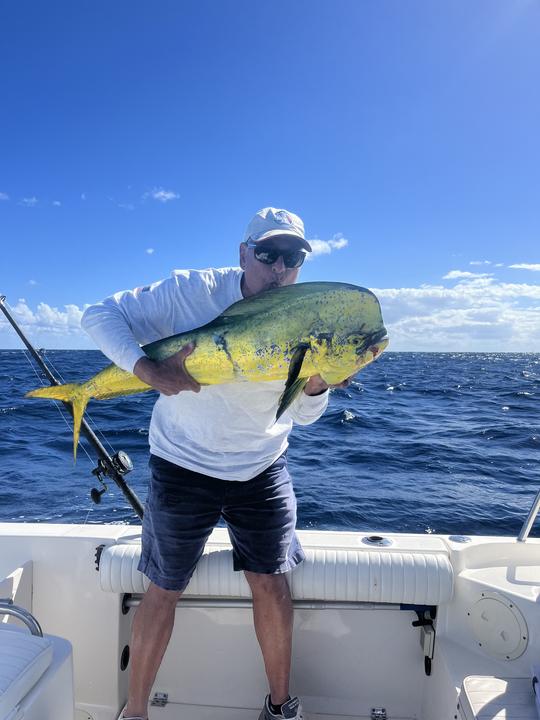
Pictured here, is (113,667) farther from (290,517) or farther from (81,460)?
(81,460)

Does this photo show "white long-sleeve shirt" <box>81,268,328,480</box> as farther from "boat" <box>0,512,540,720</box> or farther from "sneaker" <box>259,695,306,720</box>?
"sneaker" <box>259,695,306,720</box>

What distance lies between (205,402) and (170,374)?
0.43m

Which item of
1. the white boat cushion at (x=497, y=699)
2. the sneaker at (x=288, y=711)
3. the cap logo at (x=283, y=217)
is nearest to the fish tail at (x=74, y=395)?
the cap logo at (x=283, y=217)

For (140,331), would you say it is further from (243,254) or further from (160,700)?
(160,700)

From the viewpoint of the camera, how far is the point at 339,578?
2693 millimetres

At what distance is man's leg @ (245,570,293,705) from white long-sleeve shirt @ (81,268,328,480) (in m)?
0.52

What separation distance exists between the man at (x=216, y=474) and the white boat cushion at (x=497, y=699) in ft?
2.69

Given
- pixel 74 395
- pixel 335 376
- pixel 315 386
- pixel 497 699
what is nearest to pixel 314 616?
pixel 497 699

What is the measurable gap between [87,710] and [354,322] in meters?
2.56

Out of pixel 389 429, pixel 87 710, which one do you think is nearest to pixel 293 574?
pixel 87 710

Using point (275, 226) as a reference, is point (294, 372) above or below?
below

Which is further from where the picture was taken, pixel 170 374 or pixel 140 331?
pixel 140 331

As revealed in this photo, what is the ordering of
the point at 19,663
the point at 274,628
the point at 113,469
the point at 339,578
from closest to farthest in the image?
the point at 19,663 → the point at 274,628 → the point at 339,578 → the point at 113,469

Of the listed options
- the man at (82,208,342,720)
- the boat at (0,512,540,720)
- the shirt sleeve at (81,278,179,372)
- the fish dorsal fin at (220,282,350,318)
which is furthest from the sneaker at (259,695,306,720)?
the fish dorsal fin at (220,282,350,318)
